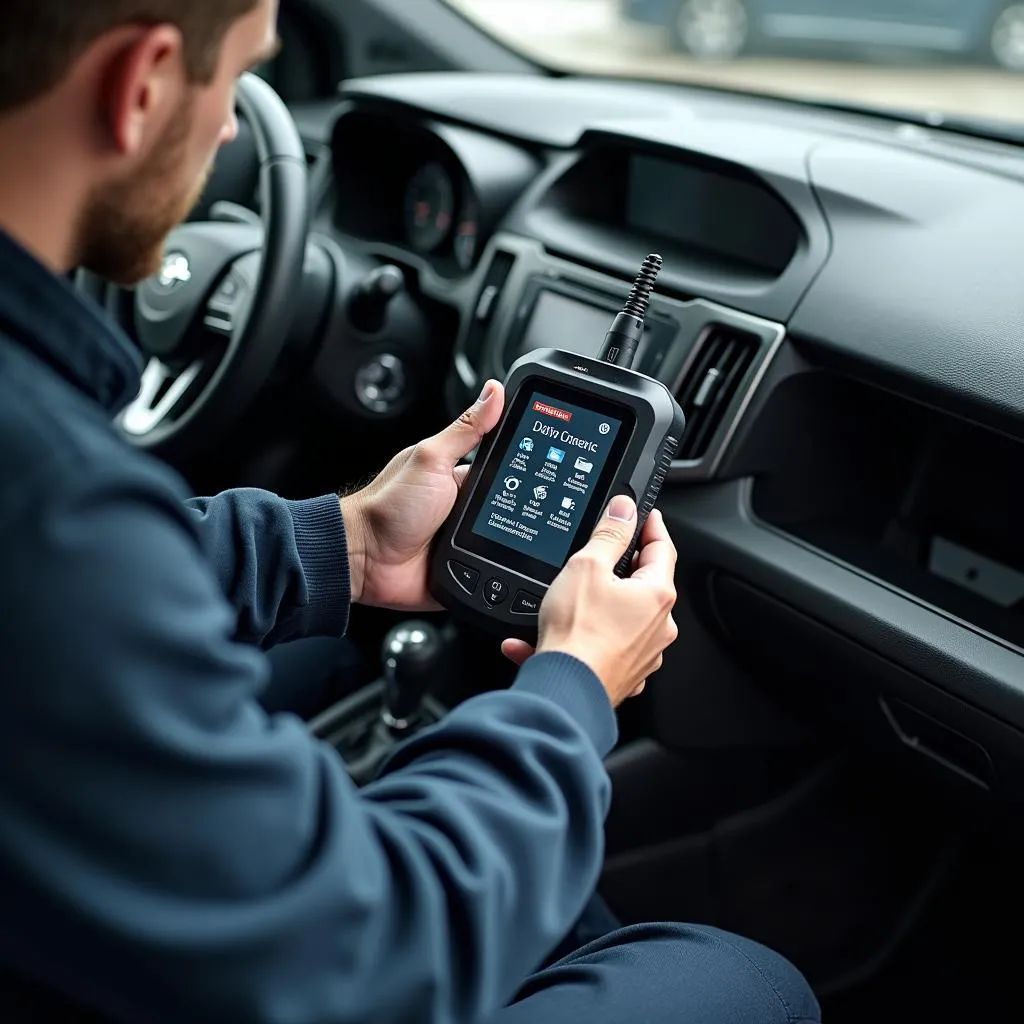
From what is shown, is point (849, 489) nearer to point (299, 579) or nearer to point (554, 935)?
point (299, 579)

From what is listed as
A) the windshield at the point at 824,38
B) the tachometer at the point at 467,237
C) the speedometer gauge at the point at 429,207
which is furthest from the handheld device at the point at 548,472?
the windshield at the point at 824,38

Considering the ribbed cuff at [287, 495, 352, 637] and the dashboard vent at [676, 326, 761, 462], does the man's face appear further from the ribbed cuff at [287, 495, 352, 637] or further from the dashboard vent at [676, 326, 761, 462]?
the dashboard vent at [676, 326, 761, 462]

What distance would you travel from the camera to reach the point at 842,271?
4.62ft

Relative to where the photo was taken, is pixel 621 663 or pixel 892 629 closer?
pixel 621 663

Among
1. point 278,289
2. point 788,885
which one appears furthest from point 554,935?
point 788,885

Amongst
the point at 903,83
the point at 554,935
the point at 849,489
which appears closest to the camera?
the point at 554,935

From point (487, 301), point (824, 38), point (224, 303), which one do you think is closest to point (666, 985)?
point (487, 301)

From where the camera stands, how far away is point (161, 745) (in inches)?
A: 22.9

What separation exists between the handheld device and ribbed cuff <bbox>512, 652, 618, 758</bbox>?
22cm

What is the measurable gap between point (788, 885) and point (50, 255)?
59.0 inches

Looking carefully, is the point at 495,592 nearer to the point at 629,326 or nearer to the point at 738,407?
the point at 629,326

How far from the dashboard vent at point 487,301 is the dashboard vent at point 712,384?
0.37m

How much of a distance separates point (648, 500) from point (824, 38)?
14.9ft

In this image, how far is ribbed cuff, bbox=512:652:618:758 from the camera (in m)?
0.79
